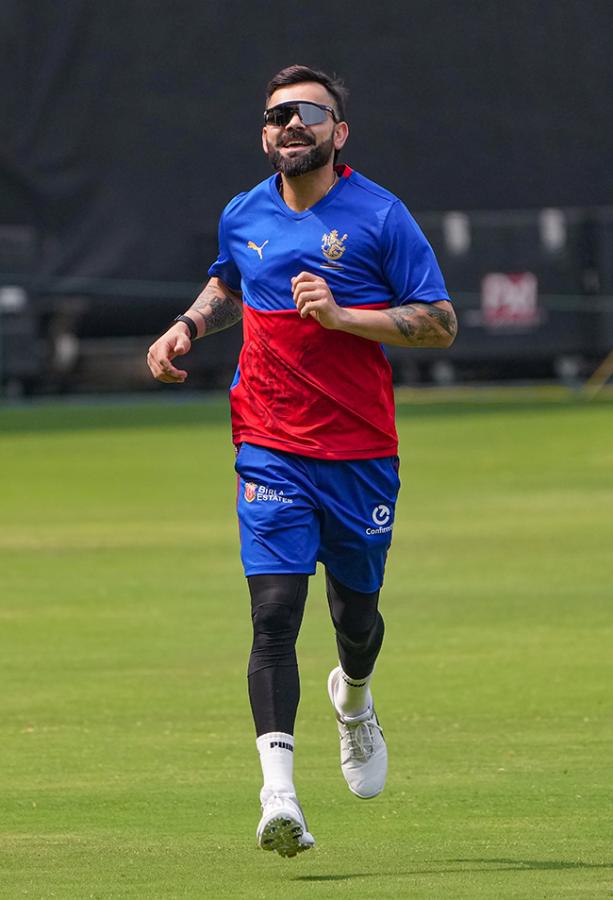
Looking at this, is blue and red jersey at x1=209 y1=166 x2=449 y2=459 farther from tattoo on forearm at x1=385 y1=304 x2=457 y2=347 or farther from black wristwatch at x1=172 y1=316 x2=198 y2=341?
black wristwatch at x1=172 y1=316 x2=198 y2=341

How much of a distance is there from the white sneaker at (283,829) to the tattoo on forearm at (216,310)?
186cm

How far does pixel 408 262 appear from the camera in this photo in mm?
6395

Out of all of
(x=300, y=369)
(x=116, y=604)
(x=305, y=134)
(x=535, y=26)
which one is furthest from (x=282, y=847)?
(x=535, y=26)

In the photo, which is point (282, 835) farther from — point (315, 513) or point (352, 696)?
point (352, 696)

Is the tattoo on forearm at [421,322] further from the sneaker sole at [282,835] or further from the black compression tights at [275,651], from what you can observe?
the sneaker sole at [282,835]

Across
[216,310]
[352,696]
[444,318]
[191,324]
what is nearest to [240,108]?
[216,310]

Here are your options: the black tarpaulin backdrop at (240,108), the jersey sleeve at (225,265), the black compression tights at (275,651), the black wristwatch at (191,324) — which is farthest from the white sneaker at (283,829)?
the black tarpaulin backdrop at (240,108)

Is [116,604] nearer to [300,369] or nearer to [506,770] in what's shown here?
[506,770]

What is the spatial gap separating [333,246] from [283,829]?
1870 millimetres

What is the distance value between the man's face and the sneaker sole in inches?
80.8

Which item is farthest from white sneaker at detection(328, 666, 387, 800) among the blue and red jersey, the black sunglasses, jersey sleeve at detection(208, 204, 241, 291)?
Result: the black sunglasses

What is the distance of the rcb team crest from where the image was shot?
6.40 m

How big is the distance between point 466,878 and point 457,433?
659 inches

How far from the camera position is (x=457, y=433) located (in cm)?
2227
